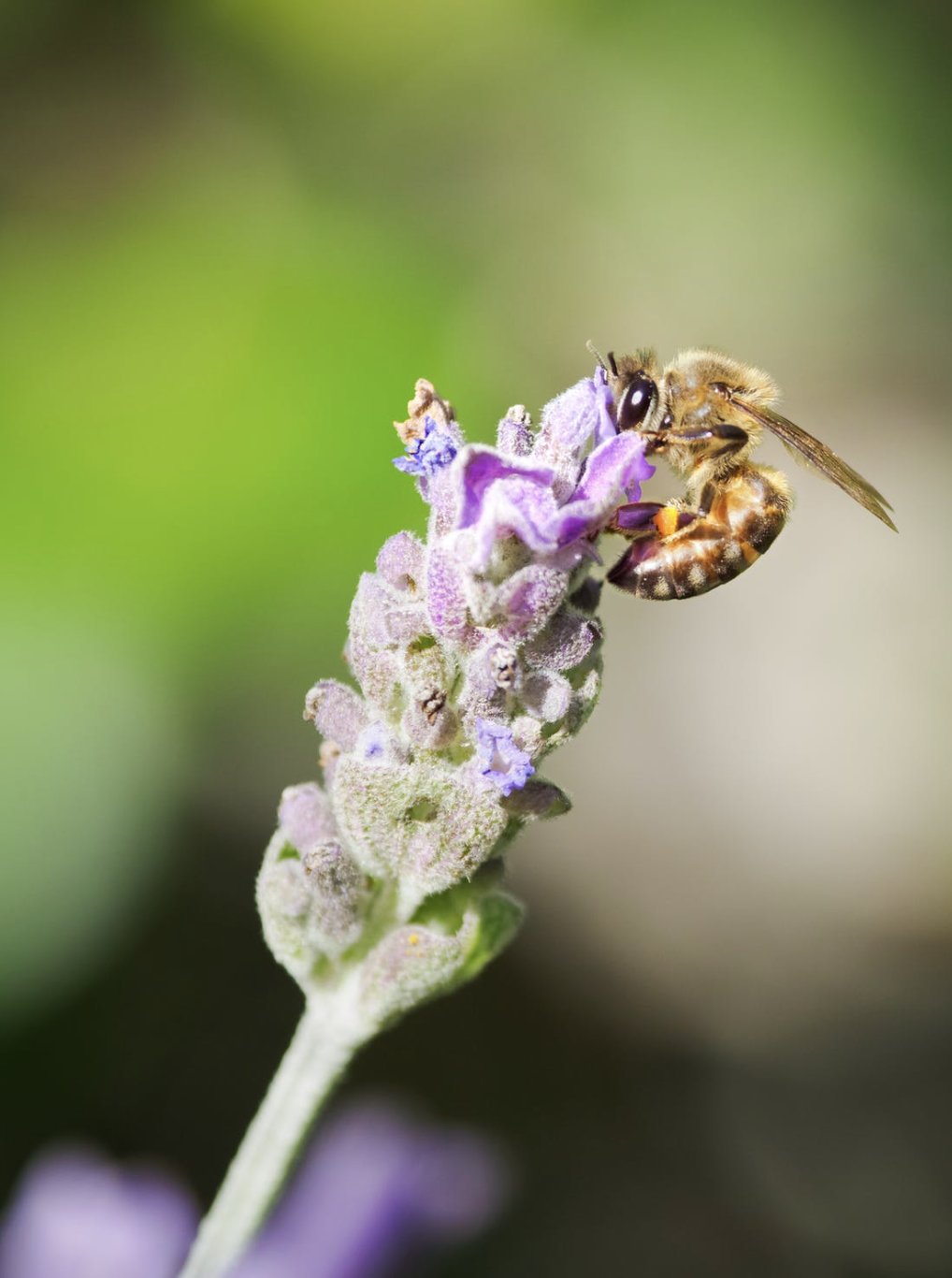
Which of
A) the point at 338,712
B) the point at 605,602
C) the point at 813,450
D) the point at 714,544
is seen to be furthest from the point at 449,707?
the point at 605,602

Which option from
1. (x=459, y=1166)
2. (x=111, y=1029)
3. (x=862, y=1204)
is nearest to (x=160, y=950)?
(x=111, y=1029)

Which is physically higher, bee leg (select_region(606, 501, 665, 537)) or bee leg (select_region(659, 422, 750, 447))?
bee leg (select_region(659, 422, 750, 447))

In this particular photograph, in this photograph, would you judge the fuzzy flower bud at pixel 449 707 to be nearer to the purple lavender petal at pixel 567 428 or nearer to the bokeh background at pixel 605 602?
the purple lavender petal at pixel 567 428

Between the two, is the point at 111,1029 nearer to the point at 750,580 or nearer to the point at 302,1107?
the point at 302,1107

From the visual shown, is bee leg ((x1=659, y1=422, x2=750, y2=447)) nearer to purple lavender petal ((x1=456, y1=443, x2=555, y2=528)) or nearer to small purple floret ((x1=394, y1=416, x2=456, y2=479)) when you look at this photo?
small purple floret ((x1=394, y1=416, x2=456, y2=479))

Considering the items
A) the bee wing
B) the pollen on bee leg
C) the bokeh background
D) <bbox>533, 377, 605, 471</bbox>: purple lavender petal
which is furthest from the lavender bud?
the bokeh background

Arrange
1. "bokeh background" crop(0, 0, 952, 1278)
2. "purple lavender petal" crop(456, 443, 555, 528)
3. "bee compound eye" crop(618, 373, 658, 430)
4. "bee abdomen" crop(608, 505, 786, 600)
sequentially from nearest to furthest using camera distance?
"purple lavender petal" crop(456, 443, 555, 528)
"bee abdomen" crop(608, 505, 786, 600)
"bee compound eye" crop(618, 373, 658, 430)
"bokeh background" crop(0, 0, 952, 1278)
